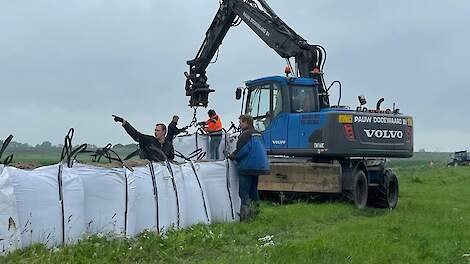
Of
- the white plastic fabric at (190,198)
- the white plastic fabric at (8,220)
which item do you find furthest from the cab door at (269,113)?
the white plastic fabric at (8,220)

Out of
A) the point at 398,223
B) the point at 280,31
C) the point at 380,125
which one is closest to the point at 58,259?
the point at 398,223

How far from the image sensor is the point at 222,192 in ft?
37.5

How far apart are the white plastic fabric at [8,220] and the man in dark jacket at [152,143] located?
3195mm

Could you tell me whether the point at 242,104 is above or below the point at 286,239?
above

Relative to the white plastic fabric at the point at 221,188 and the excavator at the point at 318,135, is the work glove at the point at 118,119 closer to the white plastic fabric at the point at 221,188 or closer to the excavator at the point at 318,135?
the white plastic fabric at the point at 221,188

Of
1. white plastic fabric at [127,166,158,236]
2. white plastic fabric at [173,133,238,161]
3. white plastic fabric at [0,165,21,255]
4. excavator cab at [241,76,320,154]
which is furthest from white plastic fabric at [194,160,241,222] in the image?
white plastic fabric at [173,133,238,161]

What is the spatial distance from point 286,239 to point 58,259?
4030 mm

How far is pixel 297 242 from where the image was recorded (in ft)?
31.8

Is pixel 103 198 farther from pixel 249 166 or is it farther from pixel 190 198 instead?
pixel 249 166

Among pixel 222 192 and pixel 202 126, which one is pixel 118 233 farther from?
pixel 202 126

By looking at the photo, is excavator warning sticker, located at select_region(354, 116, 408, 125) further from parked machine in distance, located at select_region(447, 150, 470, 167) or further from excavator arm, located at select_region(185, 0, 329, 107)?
parked machine in distance, located at select_region(447, 150, 470, 167)

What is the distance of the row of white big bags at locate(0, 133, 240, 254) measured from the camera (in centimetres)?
777

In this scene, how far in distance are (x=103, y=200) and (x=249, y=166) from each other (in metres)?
3.44

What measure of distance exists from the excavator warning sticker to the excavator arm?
58.5 inches
